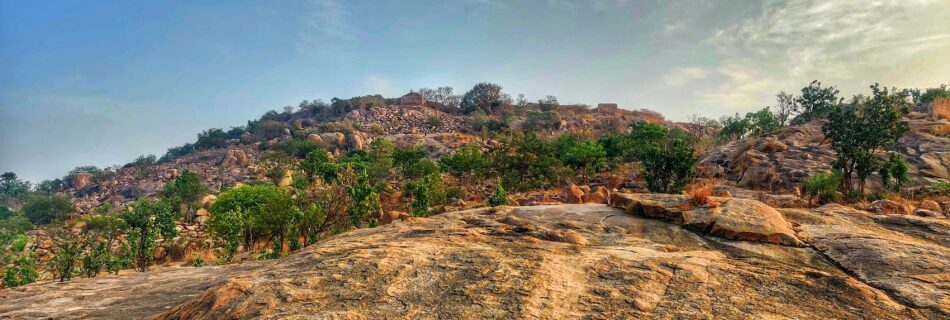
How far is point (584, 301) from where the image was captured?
416cm

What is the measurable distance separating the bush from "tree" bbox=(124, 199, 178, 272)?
74.3ft

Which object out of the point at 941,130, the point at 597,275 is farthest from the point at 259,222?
the point at 941,130

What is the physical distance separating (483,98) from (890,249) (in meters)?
84.7

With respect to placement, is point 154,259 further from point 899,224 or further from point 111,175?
point 111,175

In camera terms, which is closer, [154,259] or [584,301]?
[584,301]

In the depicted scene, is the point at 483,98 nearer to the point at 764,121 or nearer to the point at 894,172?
the point at 764,121

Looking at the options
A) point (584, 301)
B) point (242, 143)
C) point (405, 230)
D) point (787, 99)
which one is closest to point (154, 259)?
point (405, 230)

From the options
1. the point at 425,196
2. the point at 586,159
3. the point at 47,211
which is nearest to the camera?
the point at 425,196

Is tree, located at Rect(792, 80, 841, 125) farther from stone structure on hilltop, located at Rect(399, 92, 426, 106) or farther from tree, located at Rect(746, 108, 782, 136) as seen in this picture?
stone structure on hilltop, located at Rect(399, 92, 426, 106)

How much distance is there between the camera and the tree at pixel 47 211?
3819cm

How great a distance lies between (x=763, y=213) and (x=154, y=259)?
21.4m

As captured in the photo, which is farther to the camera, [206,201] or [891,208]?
[206,201]

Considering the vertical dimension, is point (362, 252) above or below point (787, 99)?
below

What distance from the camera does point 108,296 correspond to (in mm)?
6160
